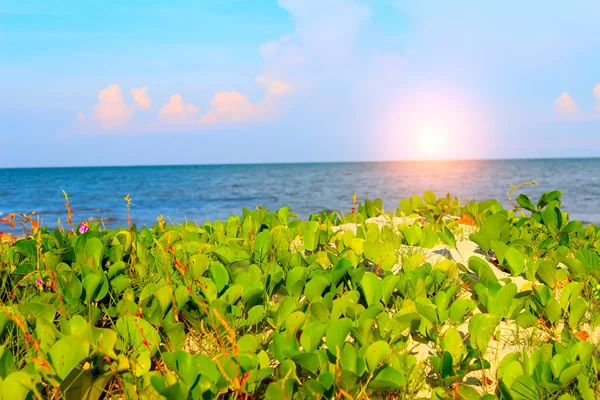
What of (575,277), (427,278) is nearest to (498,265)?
(575,277)

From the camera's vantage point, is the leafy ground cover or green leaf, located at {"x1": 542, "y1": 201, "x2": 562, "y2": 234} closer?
the leafy ground cover

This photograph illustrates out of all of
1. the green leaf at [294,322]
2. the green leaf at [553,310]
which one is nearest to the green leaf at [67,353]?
the green leaf at [294,322]

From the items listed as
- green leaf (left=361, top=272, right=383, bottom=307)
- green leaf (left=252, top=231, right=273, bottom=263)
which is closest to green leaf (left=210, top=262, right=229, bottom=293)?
green leaf (left=252, top=231, right=273, bottom=263)

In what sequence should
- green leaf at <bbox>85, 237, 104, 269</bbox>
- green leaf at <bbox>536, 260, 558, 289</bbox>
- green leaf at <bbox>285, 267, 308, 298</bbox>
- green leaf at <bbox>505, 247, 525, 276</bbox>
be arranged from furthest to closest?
green leaf at <bbox>505, 247, 525, 276</bbox> → green leaf at <bbox>85, 237, 104, 269</bbox> → green leaf at <bbox>536, 260, 558, 289</bbox> → green leaf at <bbox>285, 267, 308, 298</bbox>

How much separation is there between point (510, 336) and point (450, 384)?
0.62m

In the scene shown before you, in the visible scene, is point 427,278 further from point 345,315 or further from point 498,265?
point 498,265

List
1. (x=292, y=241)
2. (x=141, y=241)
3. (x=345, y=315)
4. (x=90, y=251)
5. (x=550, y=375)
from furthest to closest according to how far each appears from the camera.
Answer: (x=292, y=241), (x=141, y=241), (x=90, y=251), (x=345, y=315), (x=550, y=375)

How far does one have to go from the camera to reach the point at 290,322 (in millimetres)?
2244

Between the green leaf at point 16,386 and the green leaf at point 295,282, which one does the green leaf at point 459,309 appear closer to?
the green leaf at point 295,282

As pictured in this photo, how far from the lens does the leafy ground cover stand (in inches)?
74.2

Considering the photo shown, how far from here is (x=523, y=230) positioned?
404cm

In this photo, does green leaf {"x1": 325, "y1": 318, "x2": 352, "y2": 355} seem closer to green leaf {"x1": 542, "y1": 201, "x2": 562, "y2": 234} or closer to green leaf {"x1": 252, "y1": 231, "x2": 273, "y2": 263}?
green leaf {"x1": 252, "y1": 231, "x2": 273, "y2": 263}

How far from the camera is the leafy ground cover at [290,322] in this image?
188cm

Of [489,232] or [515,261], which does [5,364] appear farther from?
[489,232]
